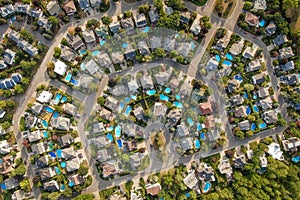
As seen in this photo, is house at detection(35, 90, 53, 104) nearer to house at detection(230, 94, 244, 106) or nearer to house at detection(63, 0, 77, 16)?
house at detection(63, 0, 77, 16)

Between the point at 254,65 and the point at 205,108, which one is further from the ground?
the point at 254,65

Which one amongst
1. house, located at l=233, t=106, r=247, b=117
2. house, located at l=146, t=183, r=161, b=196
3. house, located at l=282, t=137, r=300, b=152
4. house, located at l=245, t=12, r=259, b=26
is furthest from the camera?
house, located at l=233, t=106, r=247, b=117

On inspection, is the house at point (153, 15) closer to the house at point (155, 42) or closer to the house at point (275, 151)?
the house at point (155, 42)

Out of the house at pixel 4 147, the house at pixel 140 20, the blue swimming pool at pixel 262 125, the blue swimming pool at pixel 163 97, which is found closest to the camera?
the house at pixel 4 147

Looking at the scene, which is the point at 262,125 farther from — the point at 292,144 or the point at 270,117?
the point at 292,144

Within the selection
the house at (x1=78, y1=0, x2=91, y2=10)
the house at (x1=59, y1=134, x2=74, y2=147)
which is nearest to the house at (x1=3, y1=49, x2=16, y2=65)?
the house at (x1=78, y1=0, x2=91, y2=10)

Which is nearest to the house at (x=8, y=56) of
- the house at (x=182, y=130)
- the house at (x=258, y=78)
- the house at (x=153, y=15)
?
the house at (x=153, y=15)

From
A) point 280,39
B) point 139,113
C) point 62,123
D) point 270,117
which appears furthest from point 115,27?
point 270,117
